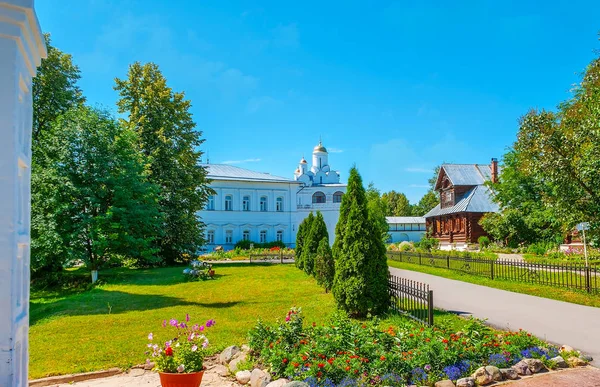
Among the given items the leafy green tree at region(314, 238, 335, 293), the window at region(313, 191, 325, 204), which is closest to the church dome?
the window at region(313, 191, 325, 204)

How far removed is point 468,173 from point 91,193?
123 ft

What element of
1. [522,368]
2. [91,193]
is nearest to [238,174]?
[91,193]

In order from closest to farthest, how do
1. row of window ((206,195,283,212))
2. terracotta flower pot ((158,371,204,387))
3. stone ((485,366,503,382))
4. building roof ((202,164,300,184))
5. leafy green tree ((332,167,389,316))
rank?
1. terracotta flower pot ((158,371,204,387))
2. stone ((485,366,503,382))
3. leafy green tree ((332,167,389,316))
4. row of window ((206,195,283,212))
5. building roof ((202,164,300,184))

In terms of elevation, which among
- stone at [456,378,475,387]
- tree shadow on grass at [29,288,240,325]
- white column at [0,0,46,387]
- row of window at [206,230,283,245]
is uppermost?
white column at [0,0,46,387]

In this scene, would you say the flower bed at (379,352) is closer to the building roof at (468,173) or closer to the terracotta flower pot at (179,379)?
the terracotta flower pot at (179,379)

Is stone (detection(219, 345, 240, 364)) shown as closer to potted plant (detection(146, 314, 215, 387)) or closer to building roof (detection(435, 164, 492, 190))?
potted plant (detection(146, 314, 215, 387))

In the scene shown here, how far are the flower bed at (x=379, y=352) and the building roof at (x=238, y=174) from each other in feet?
126

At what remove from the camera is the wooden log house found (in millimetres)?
39625

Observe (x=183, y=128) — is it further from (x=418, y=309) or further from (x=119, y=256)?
(x=418, y=309)

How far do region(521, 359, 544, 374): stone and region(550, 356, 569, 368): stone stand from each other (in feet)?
0.88

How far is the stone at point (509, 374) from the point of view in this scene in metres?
5.87

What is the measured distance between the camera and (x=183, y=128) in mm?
28828

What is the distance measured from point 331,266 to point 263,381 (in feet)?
28.3

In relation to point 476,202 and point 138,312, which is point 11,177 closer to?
point 138,312
